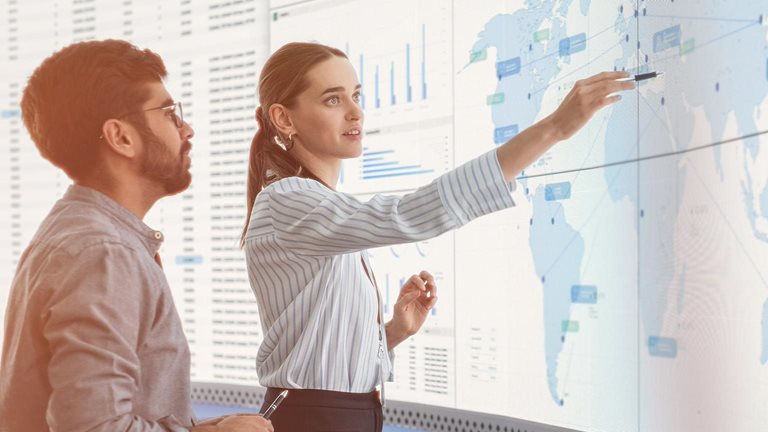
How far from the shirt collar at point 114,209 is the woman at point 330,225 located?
7.7 inches

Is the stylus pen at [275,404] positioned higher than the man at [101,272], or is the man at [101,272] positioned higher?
the man at [101,272]

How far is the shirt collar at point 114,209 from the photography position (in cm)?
97

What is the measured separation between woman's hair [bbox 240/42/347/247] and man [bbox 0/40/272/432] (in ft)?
0.81

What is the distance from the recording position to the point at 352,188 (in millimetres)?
1884

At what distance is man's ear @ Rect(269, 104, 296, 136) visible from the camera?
50.8 inches

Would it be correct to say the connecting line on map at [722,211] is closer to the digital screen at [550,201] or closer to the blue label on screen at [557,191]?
the digital screen at [550,201]

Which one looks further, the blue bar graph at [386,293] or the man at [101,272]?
the blue bar graph at [386,293]

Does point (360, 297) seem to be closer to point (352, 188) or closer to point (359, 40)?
point (352, 188)

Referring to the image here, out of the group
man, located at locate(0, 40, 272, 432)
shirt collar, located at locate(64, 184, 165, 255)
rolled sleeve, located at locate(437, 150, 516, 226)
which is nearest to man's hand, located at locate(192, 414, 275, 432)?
man, located at locate(0, 40, 272, 432)

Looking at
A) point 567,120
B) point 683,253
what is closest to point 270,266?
point 567,120

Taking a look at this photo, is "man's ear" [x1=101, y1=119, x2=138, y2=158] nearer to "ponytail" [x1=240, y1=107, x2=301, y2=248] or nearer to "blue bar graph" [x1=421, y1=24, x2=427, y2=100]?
"ponytail" [x1=240, y1=107, x2=301, y2=248]

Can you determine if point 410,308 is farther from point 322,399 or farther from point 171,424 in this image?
point 171,424

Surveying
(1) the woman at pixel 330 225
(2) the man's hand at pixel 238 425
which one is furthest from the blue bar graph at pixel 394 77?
(2) the man's hand at pixel 238 425

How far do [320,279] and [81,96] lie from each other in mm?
402
